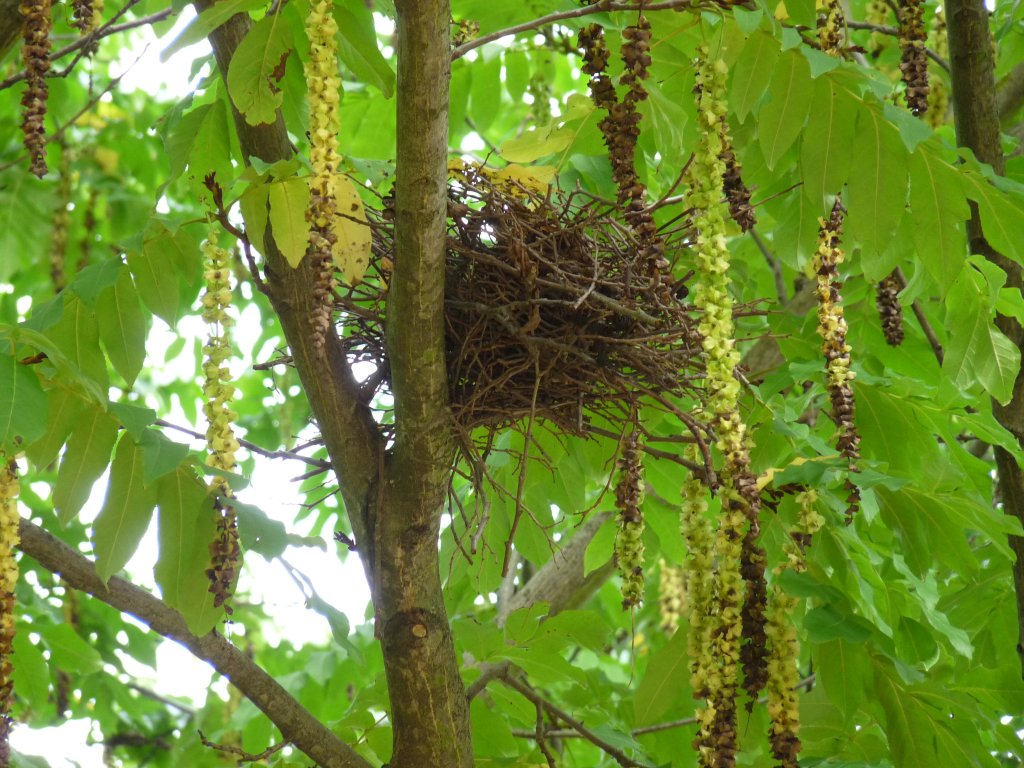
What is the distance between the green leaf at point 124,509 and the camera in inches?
85.7

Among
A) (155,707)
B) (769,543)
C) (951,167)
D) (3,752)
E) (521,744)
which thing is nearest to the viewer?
(3,752)

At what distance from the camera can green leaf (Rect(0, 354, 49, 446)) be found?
1.90 meters

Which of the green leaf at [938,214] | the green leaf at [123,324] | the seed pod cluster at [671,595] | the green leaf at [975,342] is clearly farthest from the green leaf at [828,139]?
the seed pod cluster at [671,595]

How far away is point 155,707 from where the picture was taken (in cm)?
540

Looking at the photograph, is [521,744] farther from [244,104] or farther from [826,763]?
[244,104]

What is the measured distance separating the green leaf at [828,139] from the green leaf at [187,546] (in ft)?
4.39

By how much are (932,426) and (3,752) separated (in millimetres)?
Answer: 2098

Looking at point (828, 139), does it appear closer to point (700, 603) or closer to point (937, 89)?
point (700, 603)

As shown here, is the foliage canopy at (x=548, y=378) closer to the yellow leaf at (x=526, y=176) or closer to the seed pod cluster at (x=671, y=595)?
the yellow leaf at (x=526, y=176)

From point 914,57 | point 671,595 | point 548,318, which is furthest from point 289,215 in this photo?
point 671,595

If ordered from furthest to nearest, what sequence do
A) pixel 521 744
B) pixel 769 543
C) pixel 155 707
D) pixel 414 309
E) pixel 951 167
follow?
pixel 155 707 → pixel 521 744 → pixel 769 543 → pixel 951 167 → pixel 414 309

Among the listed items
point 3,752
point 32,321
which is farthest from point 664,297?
point 3,752

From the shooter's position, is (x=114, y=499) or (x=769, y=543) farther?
(x=769, y=543)

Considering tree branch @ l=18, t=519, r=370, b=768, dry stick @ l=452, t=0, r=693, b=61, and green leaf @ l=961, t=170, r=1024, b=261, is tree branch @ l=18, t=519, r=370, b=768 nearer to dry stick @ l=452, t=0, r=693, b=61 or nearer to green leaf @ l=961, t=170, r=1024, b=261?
dry stick @ l=452, t=0, r=693, b=61
